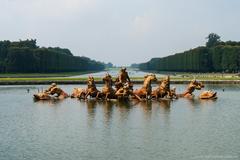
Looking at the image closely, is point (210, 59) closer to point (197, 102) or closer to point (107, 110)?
point (197, 102)

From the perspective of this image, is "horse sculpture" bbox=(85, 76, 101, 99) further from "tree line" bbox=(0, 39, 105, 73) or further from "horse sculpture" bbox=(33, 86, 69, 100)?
"tree line" bbox=(0, 39, 105, 73)

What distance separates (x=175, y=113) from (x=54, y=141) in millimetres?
11137

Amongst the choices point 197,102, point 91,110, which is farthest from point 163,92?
point 91,110

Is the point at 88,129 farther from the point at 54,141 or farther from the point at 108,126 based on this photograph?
the point at 54,141

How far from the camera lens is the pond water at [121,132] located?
64.9 ft

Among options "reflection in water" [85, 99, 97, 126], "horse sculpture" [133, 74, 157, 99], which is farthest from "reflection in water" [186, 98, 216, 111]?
"reflection in water" [85, 99, 97, 126]

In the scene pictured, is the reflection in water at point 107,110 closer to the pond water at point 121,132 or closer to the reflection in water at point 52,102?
the pond water at point 121,132

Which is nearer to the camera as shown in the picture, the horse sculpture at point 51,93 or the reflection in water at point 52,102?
the reflection in water at point 52,102

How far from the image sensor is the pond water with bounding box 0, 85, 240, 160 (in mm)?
19781

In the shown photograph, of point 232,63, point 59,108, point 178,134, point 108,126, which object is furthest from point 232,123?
point 232,63

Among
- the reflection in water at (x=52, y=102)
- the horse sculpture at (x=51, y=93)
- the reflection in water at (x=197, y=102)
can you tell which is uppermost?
the horse sculpture at (x=51, y=93)

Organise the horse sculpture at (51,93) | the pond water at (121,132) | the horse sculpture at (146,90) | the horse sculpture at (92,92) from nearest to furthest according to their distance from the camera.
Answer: the pond water at (121,132)
the horse sculpture at (146,90)
the horse sculpture at (92,92)
the horse sculpture at (51,93)

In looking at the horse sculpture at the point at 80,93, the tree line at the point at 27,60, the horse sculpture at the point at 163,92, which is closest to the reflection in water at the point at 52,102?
the horse sculpture at the point at 80,93

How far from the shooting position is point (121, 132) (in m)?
24.1
